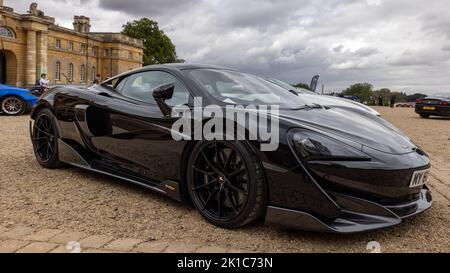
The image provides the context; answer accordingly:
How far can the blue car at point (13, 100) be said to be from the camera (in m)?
13.5

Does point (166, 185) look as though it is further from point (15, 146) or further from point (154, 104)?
point (15, 146)

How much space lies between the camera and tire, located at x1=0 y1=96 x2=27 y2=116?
44.5 ft

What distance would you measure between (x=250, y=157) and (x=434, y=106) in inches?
726

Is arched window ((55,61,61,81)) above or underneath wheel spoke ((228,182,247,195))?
above

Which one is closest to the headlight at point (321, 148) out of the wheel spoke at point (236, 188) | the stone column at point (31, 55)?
the wheel spoke at point (236, 188)

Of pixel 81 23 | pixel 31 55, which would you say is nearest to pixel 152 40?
pixel 81 23

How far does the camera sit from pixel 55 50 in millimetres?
65688

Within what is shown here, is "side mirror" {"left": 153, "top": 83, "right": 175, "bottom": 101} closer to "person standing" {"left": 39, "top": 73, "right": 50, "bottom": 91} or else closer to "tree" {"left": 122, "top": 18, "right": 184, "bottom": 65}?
"person standing" {"left": 39, "top": 73, "right": 50, "bottom": 91}

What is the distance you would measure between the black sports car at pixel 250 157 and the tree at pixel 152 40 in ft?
253

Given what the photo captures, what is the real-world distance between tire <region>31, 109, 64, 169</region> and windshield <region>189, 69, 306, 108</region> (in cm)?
208

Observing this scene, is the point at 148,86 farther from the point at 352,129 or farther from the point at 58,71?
the point at 58,71

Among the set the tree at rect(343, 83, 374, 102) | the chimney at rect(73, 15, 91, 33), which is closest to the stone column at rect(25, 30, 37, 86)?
the chimney at rect(73, 15, 91, 33)
